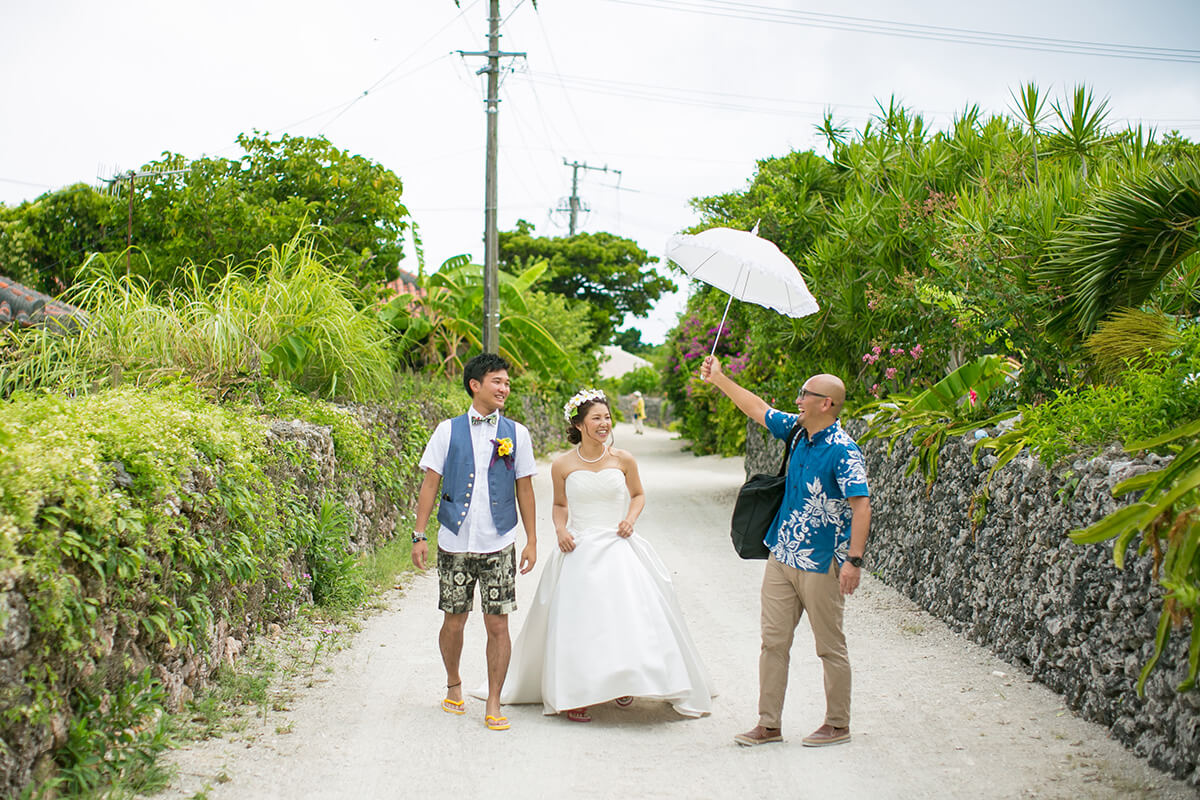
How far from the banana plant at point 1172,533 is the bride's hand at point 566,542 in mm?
2606

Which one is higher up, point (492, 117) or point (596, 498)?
point (492, 117)

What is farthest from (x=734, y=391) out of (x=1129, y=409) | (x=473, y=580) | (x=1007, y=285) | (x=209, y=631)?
(x=1007, y=285)

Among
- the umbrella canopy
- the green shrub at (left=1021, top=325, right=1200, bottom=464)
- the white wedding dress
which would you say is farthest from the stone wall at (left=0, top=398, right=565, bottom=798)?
the green shrub at (left=1021, top=325, right=1200, bottom=464)

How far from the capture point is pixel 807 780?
4.48 meters

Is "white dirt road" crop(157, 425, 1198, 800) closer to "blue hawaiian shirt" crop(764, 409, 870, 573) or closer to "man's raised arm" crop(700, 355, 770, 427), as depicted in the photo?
"blue hawaiian shirt" crop(764, 409, 870, 573)

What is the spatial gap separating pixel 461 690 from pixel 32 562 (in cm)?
276

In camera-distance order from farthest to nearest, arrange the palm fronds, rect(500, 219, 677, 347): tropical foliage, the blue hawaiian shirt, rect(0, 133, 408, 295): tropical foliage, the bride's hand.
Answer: rect(500, 219, 677, 347): tropical foliage, rect(0, 133, 408, 295): tropical foliage, the palm fronds, the bride's hand, the blue hawaiian shirt

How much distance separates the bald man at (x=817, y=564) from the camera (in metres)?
4.91

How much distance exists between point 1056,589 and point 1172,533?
2.09 meters

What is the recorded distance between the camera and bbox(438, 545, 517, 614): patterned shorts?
17.5 feet

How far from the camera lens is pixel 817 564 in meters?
4.92

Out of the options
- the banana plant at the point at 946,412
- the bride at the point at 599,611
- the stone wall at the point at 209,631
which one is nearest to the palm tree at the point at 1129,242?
the banana plant at the point at 946,412

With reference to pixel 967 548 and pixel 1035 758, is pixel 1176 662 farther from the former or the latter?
pixel 967 548

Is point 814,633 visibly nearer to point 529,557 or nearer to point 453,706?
point 529,557
